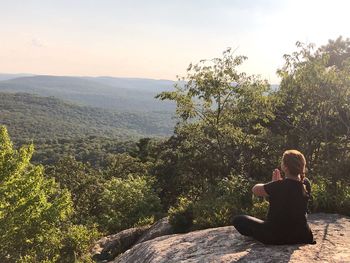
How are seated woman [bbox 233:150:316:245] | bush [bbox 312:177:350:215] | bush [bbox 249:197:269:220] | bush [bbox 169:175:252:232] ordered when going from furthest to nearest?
bush [bbox 169:175:252:232] < bush [bbox 249:197:269:220] < bush [bbox 312:177:350:215] < seated woman [bbox 233:150:316:245]

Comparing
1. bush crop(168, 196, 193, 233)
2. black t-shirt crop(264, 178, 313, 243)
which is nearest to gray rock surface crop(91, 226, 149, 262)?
bush crop(168, 196, 193, 233)

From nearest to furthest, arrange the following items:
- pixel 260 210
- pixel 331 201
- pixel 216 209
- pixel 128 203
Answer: pixel 331 201 < pixel 260 210 < pixel 216 209 < pixel 128 203

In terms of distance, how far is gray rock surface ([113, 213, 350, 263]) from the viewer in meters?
7.64

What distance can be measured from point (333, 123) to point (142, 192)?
19108 millimetres

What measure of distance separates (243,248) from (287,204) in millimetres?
1588

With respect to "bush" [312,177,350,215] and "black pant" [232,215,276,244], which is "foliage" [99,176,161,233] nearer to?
"bush" [312,177,350,215]

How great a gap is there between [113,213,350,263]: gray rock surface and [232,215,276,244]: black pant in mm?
187

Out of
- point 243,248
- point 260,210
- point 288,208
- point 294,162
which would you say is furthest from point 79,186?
point 294,162

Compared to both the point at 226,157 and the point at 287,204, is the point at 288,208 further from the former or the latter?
the point at 226,157

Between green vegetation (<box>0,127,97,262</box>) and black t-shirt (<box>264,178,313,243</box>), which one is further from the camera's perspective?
green vegetation (<box>0,127,97,262</box>)

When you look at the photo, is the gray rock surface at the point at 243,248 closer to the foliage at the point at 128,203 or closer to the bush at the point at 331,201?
the bush at the point at 331,201

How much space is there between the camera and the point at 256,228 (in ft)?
26.8

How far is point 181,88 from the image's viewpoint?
69.2 feet

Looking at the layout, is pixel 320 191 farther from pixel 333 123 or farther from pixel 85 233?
pixel 85 233
